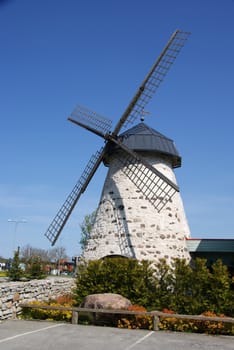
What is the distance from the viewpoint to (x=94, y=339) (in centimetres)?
848

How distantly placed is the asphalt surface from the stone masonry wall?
32.4 inches

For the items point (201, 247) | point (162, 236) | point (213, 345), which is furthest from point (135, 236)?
point (213, 345)

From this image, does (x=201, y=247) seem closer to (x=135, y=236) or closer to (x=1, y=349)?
(x=135, y=236)

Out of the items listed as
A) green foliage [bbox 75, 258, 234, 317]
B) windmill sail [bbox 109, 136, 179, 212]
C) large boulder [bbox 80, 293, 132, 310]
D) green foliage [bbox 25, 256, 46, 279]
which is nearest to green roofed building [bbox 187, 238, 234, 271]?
windmill sail [bbox 109, 136, 179, 212]

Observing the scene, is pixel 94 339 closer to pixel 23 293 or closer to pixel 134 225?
pixel 23 293

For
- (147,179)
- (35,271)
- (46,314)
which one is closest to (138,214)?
(147,179)

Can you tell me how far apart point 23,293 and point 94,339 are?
15.6 feet

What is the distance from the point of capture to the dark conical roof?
55.8 ft

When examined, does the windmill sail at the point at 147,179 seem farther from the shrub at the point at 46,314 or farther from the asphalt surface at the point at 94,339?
the asphalt surface at the point at 94,339

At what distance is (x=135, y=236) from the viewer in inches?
626

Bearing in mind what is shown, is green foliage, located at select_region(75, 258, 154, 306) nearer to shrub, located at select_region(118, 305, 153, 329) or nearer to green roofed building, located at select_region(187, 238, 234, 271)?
shrub, located at select_region(118, 305, 153, 329)

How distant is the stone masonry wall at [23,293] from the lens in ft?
36.7

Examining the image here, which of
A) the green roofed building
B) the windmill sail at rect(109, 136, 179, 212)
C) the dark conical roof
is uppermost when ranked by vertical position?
the dark conical roof

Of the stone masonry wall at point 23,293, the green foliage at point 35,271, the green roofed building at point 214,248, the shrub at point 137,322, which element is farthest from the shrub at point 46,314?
the green foliage at point 35,271
